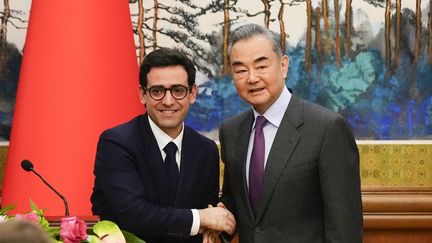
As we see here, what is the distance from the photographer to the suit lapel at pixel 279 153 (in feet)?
7.16

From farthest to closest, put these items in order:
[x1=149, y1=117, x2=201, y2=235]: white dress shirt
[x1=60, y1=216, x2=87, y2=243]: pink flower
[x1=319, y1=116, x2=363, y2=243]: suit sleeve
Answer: [x1=149, y1=117, x2=201, y2=235]: white dress shirt → [x1=319, y1=116, x2=363, y2=243]: suit sleeve → [x1=60, y1=216, x2=87, y2=243]: pink flower

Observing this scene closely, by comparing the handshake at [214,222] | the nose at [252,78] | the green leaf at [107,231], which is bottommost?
the handshake at [214,222]

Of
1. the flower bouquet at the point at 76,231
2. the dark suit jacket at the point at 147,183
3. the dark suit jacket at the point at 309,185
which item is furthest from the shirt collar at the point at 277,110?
the flower bouquet at the point at 76,231

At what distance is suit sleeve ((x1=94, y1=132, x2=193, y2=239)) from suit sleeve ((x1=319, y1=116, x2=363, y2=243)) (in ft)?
1.39

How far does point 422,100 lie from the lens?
12.6ft

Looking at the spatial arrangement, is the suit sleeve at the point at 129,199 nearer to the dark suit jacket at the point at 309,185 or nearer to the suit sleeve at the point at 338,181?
the dark suit jacket at the point at 309,185

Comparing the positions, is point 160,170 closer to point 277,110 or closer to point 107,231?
point 277,110

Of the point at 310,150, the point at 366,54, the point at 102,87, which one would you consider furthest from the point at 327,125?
the point at 366,54

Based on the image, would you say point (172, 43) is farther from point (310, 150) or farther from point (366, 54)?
point (310, 150)

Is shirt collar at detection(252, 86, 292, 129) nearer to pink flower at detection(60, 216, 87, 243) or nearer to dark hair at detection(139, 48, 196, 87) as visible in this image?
dark hair at detection(139, 48, 196, 87)

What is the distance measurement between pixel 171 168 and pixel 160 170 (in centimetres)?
5

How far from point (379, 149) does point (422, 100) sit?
0.34 metres

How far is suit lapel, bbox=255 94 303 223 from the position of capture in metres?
2.18

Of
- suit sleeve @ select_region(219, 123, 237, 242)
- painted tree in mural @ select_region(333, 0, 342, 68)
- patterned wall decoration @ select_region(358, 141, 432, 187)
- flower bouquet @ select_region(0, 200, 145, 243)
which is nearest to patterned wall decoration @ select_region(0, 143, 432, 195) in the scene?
patterned wall decoration @ select_region(358, 141, 432, 187)
